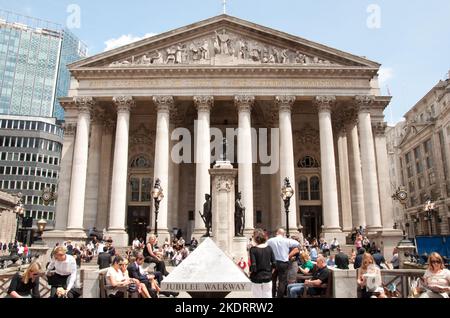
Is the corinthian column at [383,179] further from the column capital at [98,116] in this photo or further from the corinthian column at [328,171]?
the column capital at [98,116]

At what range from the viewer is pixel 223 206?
19609 mm

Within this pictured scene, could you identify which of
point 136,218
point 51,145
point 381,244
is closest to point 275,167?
point 381,244

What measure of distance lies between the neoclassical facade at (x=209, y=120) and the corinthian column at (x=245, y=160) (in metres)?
0.09

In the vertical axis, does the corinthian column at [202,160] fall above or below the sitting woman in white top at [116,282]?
above

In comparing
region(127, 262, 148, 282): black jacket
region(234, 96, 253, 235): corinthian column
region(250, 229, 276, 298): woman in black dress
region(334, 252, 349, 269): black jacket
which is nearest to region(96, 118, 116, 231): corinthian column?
region(234, 96, 253, 235): corinthian column

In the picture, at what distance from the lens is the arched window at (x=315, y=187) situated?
126 ft

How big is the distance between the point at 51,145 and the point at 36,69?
31.0 m

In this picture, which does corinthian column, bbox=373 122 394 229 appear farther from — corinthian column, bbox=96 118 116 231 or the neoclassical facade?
corinthian column, bbox=96 118 116 231

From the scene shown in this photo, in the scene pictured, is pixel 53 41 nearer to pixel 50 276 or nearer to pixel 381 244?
pixel 381 244

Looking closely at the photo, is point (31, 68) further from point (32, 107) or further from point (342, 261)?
point (342, 261)

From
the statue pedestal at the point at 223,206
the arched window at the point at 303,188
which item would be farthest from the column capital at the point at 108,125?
the statue pedestal at the point at 223,206
